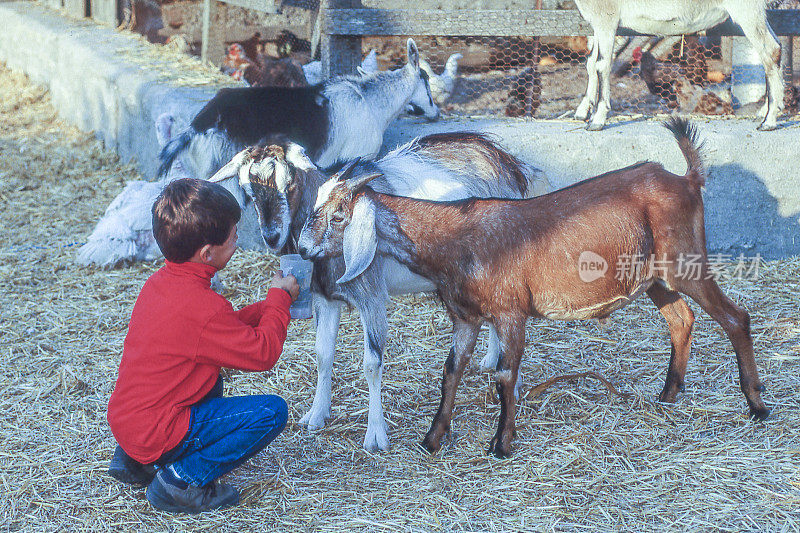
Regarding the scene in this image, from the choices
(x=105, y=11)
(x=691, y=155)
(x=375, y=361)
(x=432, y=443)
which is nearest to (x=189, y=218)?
(x=375, y=361)

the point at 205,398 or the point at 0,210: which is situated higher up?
the point at 205,398

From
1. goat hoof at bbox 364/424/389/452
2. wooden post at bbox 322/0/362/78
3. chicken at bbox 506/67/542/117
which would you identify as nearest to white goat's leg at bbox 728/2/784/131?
chicken at bbox 506/67/542/117

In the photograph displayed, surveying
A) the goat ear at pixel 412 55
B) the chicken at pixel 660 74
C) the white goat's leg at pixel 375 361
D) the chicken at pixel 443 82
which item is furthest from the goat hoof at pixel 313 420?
the chicken at pixel 443 82

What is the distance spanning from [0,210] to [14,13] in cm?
644

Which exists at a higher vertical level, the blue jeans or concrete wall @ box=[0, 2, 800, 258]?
concrete wall @ box=[0, 2, 800, 258]

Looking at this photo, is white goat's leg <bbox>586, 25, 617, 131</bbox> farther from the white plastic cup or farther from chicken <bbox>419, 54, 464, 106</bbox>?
chicken <bbox>419, 54, 464, 106</bbox>

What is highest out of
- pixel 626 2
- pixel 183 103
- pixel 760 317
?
pixel 626 2

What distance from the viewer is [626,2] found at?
5.88 metres

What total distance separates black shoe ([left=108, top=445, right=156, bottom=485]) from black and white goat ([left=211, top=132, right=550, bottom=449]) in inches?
33.9

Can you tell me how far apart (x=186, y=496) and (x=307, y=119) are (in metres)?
2.91

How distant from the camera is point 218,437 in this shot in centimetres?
315

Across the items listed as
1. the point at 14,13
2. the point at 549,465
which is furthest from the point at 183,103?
the point at 14,13

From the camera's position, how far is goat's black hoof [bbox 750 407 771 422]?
12.5 ft

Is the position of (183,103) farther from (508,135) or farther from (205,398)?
(205,398)
